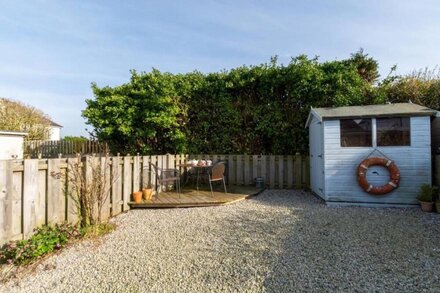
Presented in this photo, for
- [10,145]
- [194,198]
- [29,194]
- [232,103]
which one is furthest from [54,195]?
[10,145]

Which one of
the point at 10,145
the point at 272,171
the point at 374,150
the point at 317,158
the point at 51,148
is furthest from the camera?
the point at 51,148

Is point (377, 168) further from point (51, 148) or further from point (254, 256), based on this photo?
point (51, 148)

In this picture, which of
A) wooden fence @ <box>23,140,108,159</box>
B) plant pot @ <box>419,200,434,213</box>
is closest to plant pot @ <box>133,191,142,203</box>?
plant pot @ <box>419,200,434,213</box>

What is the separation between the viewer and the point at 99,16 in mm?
7191

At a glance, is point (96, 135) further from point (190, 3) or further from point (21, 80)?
point (190, 3)

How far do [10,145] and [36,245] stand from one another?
12.0m

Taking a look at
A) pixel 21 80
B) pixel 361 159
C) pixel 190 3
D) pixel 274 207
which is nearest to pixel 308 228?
pixel 274 207

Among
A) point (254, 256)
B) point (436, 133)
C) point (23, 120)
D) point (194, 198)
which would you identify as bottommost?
point (254, 256)

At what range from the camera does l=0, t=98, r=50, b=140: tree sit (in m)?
16.8

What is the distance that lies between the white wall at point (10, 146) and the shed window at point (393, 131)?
14.4 m

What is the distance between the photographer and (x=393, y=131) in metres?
5.52

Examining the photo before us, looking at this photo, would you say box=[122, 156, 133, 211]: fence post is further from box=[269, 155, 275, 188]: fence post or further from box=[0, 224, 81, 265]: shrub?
box=[269, 155, 275, 188]: fence post

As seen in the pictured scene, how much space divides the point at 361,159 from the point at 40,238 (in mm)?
6086

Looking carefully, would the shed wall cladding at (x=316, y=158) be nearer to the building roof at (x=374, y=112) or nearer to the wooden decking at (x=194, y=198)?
the building roof at (x=374, y=112)
